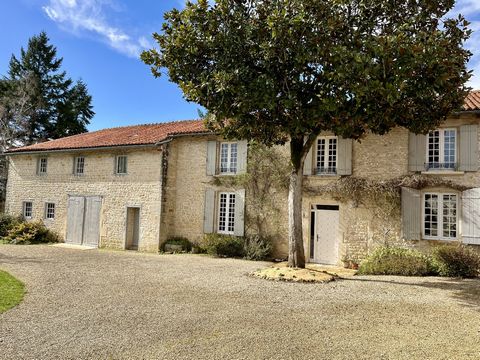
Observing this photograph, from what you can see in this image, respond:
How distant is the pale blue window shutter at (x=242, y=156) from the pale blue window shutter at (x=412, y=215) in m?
6.07

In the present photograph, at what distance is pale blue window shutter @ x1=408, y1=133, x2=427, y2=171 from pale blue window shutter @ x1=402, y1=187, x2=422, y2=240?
2.64ft

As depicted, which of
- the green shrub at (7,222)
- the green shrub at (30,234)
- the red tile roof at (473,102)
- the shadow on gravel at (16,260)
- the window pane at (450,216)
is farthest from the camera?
the green shrub at (7,222)

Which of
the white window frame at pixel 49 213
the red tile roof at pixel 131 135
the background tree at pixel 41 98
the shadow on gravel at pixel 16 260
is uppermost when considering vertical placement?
the background tree at pixel 41 98

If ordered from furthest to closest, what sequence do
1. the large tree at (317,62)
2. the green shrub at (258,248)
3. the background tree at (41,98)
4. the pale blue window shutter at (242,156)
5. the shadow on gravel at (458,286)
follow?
1. the background tree at (41,98)
2. the pale blue window shutter at (242,156)
3. the green shrub at (258,248)
4. the large tree at (317,62)
5. the shadow on gravel at (458,286)

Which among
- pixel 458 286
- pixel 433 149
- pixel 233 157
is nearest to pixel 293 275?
pixel 458 286

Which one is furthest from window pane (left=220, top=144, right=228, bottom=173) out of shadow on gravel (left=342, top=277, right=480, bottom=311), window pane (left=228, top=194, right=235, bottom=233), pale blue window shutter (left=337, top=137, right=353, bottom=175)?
shadow on gravel (left=342, top=277, right=480, bottom=311)

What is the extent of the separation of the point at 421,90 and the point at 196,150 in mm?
9903

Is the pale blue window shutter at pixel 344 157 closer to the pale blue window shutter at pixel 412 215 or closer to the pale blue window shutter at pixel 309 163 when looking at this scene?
the pale blue window shutter at pixel 309 163

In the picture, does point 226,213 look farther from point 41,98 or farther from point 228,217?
point 41,98

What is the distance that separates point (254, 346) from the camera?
529 centimetres

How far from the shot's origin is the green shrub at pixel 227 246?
47.9ft

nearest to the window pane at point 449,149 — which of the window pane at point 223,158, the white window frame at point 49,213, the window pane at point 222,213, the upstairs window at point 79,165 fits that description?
the window pane at point 223,158

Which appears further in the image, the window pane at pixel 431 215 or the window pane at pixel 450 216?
the window pane at pixel 431 215

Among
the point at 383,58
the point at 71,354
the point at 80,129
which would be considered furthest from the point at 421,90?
the point at 80,129
